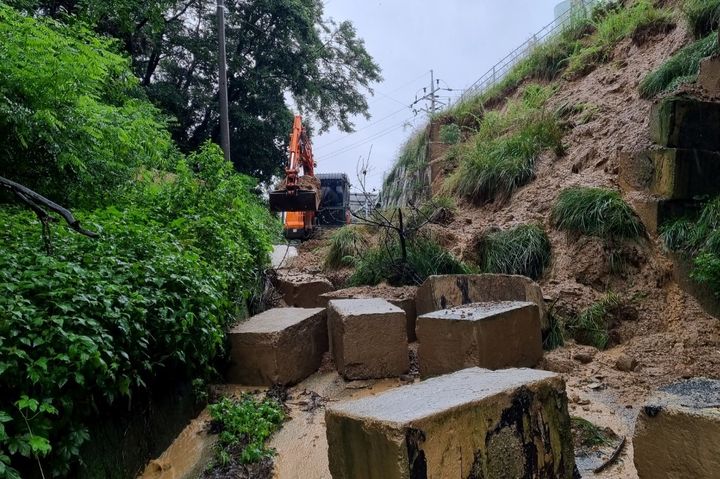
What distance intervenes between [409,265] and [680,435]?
430cm

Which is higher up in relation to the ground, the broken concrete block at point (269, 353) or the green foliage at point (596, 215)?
the green foliage at point (596, 215)

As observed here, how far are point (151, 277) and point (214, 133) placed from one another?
708 inches

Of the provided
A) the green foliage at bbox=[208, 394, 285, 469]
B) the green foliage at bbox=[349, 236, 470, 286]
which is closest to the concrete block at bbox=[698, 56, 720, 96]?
the green foliage at bbox=[349, 236, 470, 286]

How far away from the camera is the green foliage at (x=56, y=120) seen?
4641mm

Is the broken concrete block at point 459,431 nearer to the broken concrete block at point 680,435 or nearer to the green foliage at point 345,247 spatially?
the broken concrete block at point 680,435

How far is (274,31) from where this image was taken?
19547mm

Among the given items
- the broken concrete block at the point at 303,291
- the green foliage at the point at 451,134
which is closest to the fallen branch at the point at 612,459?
the broken concrete block at the point at 303,291

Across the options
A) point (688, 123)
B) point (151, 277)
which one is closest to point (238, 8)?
point (688, 123)

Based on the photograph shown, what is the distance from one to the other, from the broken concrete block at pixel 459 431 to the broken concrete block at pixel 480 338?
1.17m

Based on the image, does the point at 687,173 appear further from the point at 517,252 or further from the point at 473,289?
the point at 473,289

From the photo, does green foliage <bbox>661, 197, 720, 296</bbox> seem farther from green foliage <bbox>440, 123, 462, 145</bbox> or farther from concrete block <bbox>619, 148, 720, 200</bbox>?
green foliage <bbox>440, 123, 462, 145</bbox>

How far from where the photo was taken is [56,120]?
4719mm

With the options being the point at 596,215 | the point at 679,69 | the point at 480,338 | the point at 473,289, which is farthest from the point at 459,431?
the point at 679,69

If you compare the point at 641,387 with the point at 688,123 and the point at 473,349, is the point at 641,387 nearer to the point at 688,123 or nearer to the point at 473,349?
the point at 473,349
